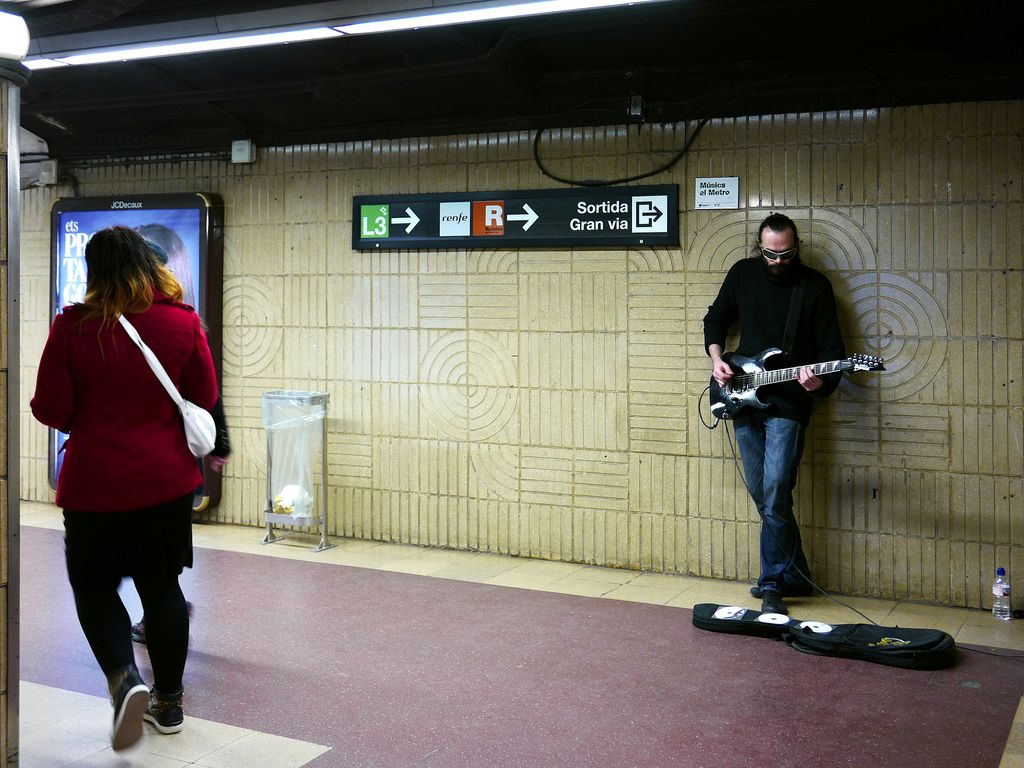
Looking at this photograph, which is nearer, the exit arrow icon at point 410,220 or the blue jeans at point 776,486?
the blue jeans at point 776,486

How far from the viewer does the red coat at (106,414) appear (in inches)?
135

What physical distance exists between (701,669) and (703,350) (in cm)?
212

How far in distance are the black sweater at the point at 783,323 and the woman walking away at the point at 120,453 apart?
3.14 meters

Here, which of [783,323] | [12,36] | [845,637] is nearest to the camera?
[12,36]

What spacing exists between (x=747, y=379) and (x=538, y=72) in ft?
7.57

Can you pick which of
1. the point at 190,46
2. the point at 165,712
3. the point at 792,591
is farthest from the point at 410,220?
the point at 165,712

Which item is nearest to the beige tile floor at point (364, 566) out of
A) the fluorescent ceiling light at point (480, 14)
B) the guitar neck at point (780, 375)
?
the guitar neck at point (780, 375)

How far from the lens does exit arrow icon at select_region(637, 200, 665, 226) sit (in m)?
6.14

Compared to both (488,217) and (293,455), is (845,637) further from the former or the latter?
(293,455)

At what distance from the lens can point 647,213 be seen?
6168 millimetres

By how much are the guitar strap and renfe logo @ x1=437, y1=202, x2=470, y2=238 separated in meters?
2.22

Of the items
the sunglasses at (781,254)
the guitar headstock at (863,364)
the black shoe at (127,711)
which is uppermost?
the sunglasses at (781,254)

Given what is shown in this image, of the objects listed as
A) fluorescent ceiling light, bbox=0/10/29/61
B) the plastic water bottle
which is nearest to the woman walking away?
fluorescent ceiling light, bbox=0/10/29/61

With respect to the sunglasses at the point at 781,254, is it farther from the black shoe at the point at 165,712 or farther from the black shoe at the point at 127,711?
the black shoe at the point at 127,711
